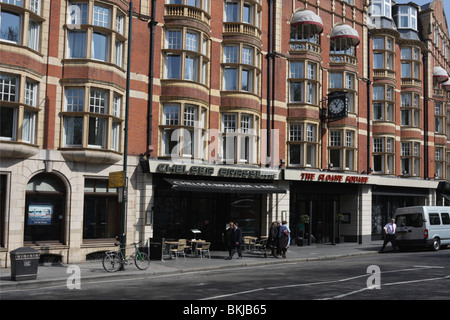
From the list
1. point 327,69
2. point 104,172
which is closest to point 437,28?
point 327,69

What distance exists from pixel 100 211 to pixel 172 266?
4296 millimetres

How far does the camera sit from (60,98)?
1930cm

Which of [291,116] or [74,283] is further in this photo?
[291,116]

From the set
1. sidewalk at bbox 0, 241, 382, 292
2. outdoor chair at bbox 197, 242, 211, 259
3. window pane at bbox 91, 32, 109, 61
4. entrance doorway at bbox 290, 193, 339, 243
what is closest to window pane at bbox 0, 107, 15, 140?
window pane at bbox 91, 32, 109, 61

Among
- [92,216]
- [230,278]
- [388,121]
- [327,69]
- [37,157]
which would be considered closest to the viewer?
[230,278]

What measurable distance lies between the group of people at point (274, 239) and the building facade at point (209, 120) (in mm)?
2144

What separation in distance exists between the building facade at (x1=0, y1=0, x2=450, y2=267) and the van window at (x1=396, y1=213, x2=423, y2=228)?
132 inches

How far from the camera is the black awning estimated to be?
21062 millimetres

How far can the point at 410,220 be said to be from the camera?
26.6 meters

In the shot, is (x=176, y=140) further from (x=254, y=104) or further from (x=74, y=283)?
(x=74, y=283)

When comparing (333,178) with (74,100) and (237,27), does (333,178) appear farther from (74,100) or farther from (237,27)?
(74,100)

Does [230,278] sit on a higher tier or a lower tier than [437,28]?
lower

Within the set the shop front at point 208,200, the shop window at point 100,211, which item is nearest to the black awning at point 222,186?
the shop front at point 208,200

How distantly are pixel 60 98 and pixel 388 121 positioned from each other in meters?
22.5
